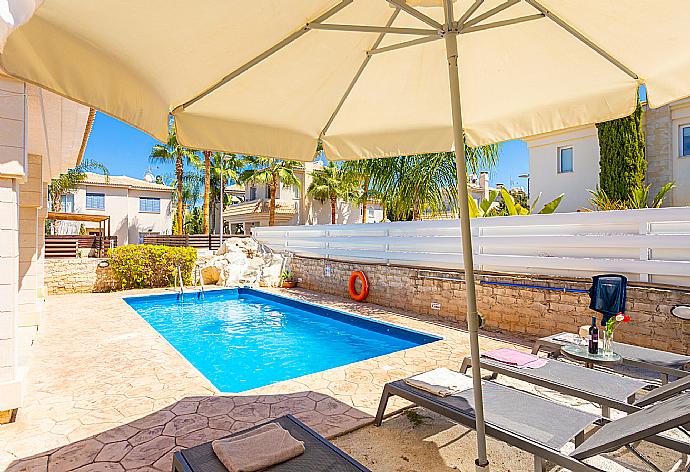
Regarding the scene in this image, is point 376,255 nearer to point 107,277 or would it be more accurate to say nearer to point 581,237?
point 581,237

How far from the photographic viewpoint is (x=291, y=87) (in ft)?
12.6

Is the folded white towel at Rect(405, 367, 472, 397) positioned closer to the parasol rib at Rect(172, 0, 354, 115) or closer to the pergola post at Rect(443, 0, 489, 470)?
the pergola post at Rect(443, 0, 489, 470)

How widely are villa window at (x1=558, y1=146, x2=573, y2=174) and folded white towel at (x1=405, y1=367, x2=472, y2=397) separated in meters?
14.6

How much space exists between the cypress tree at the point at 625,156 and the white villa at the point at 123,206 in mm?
33643

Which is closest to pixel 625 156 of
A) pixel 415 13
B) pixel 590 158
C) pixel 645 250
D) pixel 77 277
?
pixel 590 158

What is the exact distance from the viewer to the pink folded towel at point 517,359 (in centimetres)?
440

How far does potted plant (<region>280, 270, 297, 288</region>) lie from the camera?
49.6 ft

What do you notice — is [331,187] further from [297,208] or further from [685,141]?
[685,141]

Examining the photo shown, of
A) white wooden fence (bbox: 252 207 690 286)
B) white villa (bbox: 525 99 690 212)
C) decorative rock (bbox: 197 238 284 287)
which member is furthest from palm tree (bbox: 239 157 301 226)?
white wooden fence (bbox: 252 207 690 286)

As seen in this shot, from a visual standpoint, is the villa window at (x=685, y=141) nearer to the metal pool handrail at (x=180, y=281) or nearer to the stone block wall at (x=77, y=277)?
the metal pool handrail at (x=180, y=281)

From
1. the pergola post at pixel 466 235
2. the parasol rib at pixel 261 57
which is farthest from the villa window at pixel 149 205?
the pergola post at pixel 466 235

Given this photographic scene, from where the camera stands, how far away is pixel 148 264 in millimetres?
14703

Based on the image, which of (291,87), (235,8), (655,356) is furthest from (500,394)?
(235,8)

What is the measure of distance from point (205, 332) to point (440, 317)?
5.50 m
